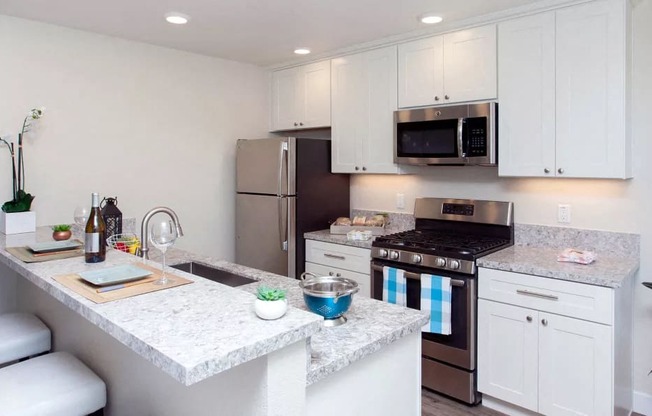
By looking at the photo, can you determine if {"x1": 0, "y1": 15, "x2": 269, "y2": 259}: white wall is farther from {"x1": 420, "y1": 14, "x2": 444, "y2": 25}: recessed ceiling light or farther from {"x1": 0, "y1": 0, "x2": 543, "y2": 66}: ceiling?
{"x1": 420, "y1": 14, "x2": 444, "y2": 25}: recessed ceiling light

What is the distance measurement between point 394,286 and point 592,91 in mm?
1577

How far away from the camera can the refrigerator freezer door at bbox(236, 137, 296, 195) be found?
3.63m

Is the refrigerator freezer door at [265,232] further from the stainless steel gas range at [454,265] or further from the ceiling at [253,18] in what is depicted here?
the ceiling at [253,18]

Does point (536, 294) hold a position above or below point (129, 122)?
below

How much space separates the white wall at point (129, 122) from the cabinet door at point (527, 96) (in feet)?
7.45

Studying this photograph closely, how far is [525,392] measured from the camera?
102 inches

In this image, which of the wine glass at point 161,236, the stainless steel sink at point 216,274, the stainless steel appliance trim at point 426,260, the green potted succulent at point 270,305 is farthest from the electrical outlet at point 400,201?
the green potted succulent at point 270,305

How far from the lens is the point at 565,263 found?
2.58m

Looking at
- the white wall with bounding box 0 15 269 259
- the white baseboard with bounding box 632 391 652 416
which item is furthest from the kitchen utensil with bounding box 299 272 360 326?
the white wall with bounding box 0 15 269 259

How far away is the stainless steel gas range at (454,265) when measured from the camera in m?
2.74

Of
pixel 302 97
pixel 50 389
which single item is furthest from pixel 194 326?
pixel 302 97

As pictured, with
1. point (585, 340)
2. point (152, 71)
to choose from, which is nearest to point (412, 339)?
point (585, 340)

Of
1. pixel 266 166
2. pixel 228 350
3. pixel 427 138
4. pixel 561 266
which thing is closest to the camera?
pixel 228 350

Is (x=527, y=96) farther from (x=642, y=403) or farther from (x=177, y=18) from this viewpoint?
(x=177, y=18)
